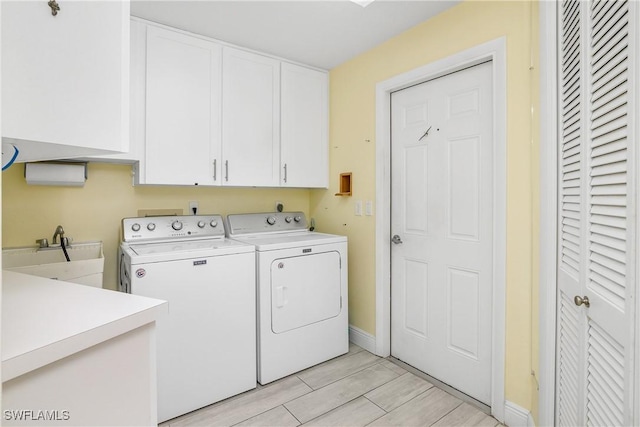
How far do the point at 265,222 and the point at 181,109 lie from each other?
1.06 m

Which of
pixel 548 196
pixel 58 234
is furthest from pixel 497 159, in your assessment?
pixel 58 234

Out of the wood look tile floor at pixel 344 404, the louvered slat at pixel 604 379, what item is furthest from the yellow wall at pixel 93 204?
the louvered slat at pixel 604 379

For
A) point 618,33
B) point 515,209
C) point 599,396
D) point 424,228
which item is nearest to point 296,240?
point 424,228

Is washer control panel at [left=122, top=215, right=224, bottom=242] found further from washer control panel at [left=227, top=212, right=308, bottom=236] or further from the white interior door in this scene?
the white interior door

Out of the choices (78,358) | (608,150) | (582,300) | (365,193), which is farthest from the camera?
(365,193)

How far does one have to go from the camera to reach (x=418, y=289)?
2.36 metres

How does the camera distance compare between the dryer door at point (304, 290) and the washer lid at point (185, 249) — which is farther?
the dryer door at point (304, 290)

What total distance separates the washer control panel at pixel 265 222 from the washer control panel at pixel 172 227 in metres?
0.10

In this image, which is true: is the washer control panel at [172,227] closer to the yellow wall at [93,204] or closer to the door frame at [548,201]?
the yellow wall at [93,204]

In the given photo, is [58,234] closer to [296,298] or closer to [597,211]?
[296,298]

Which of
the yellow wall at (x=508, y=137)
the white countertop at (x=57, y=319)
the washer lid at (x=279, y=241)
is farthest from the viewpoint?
the washer lid at (x=279, y=241)

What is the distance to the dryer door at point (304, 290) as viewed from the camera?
88.5 inches

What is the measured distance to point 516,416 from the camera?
1753mm

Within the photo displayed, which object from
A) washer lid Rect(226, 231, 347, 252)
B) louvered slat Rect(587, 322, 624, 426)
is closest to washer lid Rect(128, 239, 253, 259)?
washer lid Rect(226, 231, 347, 252)
